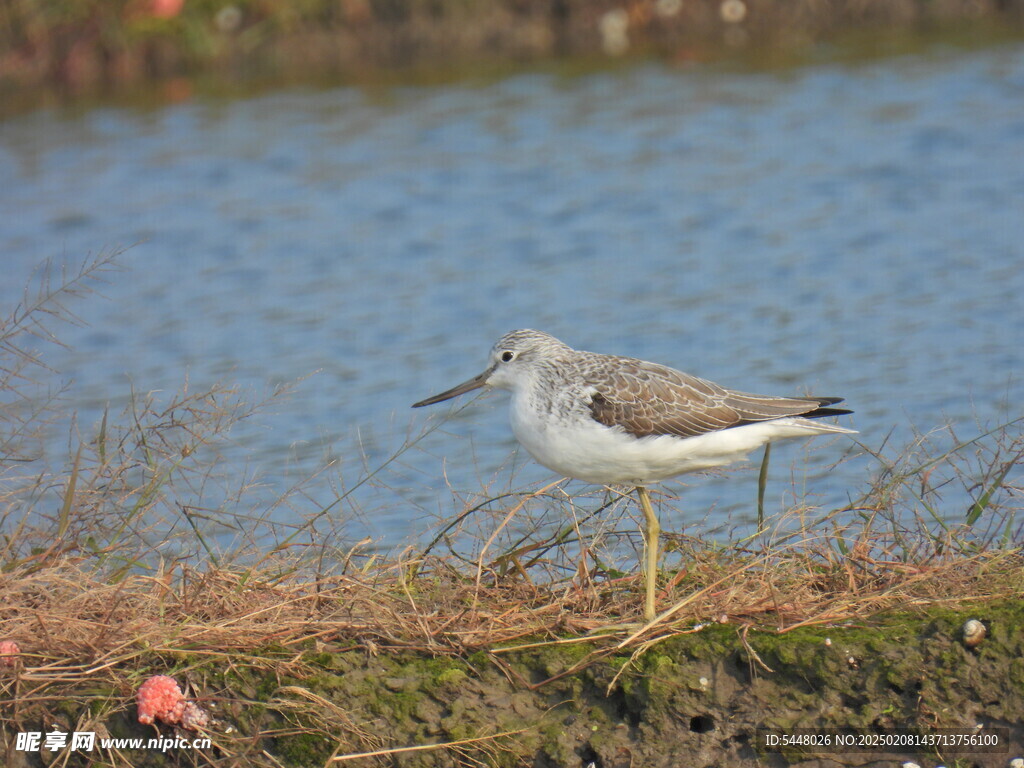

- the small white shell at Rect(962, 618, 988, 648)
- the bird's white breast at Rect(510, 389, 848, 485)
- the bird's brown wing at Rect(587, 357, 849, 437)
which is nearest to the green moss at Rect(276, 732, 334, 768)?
the bird's white breast at Rect(510, 389, 848, 485)

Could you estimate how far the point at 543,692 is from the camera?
169 inches

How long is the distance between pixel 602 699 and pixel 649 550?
0.57 m

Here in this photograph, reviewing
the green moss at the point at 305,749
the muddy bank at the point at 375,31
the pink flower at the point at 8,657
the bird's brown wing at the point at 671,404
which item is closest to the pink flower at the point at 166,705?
the green moss at the point at 305,749

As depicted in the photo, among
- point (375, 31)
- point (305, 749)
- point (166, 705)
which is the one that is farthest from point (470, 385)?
point (375, 31)

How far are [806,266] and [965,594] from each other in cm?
634

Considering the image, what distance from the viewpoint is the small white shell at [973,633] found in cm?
415

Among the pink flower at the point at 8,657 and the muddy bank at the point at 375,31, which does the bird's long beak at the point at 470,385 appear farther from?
the muddy bank at the point at 375,31

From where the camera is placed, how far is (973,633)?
4.15 metres

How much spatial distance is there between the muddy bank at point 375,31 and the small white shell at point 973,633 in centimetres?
1236

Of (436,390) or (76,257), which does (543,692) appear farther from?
(76,257)

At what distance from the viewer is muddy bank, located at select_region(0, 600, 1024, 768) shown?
4.15 metres

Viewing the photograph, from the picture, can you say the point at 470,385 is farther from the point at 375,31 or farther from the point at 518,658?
the point at 375,31

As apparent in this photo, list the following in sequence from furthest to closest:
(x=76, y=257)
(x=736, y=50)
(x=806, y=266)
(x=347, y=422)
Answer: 1. (x=736, y=50)
2. (x=76, y=257)
3. (x=806, y=266)
4. (x=347, y=422)

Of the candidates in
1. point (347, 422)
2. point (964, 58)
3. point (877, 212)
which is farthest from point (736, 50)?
point (347, 422)
